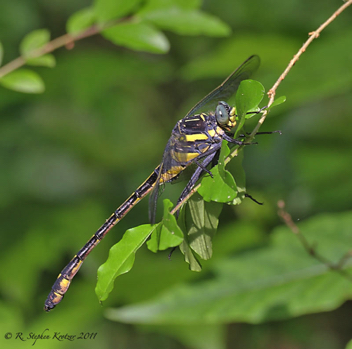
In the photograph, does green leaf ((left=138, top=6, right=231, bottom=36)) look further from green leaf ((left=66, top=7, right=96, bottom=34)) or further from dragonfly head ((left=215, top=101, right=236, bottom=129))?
dragonfly head ((left=215, top=101, right=236, bottom=129))

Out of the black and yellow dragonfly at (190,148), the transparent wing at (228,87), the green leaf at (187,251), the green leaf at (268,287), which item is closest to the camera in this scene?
the green leaf at (187,251)

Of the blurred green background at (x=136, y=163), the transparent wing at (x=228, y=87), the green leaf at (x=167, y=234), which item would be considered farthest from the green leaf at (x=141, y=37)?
the green leaf at (x=167, y=234)

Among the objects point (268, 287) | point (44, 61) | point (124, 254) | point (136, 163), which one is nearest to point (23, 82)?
point (44, 61)

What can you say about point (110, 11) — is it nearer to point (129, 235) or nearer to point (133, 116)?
point (129, 235)

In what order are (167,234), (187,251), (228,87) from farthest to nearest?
(228,87)
(187,251)
(167,234)

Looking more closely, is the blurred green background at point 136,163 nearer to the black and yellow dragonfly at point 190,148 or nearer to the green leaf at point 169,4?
the green leaf at point 169,4

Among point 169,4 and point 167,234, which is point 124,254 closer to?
point 167,234
